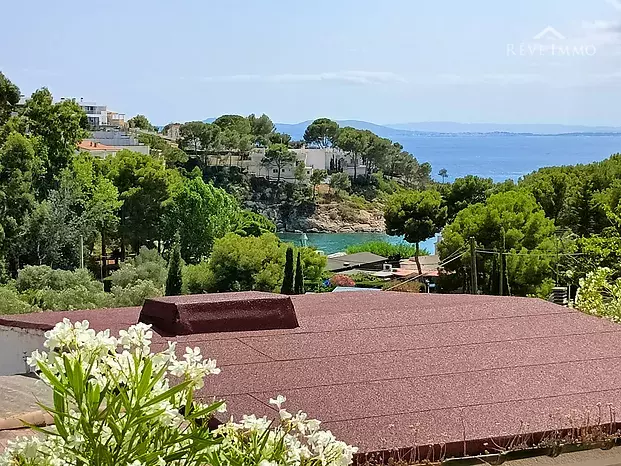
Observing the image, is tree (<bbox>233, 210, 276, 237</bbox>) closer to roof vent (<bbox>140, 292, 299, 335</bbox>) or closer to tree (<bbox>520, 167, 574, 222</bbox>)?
tree (<bbox>520, 167, 574, 222</bbox>)

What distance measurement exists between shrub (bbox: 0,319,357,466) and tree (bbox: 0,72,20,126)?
113 ft

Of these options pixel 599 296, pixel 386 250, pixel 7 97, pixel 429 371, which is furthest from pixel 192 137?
pixel 429 371

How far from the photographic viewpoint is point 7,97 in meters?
34.1

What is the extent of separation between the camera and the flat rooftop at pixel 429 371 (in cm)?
331

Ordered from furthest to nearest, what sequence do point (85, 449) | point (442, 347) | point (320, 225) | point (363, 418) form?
1. point (320, 225)
2. point (442, 347)
3. point (363, 418)
4. point (85, 449)

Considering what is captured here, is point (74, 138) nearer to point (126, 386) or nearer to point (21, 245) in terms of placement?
point (21, 245)

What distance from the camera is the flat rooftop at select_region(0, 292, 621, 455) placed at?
3.31m

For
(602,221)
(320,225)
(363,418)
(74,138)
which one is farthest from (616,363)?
(320,225)

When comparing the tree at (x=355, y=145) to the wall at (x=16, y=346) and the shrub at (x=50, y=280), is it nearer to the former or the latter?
the shrub at (x=50, y=280)

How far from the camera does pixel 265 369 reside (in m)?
4.02

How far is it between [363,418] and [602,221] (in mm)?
24796

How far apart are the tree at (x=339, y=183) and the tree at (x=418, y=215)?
117ft

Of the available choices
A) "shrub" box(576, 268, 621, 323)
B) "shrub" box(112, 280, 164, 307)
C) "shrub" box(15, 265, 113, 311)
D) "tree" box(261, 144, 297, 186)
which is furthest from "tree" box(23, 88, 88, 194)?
"tree" box(261, 144, 297, 186)

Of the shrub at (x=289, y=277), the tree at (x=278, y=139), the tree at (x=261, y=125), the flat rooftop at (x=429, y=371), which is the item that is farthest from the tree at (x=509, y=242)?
the tree at (x=261, y=125)
